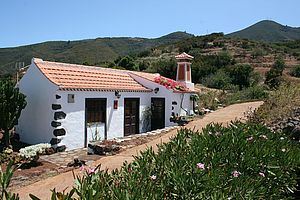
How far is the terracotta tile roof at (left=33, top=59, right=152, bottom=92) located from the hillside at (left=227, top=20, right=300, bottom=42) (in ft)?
199

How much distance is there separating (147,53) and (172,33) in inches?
1172

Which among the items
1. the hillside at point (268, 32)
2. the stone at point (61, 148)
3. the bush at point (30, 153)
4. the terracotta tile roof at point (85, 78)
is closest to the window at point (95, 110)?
the terracotta tile roof at point (85, 78)

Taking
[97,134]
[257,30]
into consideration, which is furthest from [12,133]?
[257,30]

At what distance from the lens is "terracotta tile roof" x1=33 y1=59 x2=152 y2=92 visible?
1088cm

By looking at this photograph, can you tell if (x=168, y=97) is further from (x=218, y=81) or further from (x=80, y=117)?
(x=218, y=81)

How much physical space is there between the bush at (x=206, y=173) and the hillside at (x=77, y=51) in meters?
38.3

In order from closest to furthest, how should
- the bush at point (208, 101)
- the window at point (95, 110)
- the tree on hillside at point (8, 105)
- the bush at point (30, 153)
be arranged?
the bush at point (30, 153) → the tree on hillside at point (8, 105) → the window at point (95, 110) → the bush at point (208, 101)

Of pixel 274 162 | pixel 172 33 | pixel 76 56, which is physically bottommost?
pixel 274 162

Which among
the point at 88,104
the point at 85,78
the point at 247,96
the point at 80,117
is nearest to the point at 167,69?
the point at 247,96

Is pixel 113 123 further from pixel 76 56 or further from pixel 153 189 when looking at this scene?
pixel 76 56

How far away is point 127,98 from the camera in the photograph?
13461 mm

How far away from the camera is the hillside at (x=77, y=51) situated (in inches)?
1841

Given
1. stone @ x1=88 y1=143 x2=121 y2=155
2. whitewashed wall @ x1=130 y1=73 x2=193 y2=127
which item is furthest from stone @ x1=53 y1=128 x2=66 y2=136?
whitewashed wall @ x1=130 y1=73 x2=193 y2=127

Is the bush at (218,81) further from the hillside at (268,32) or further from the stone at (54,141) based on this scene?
the hillside at (268,32)
